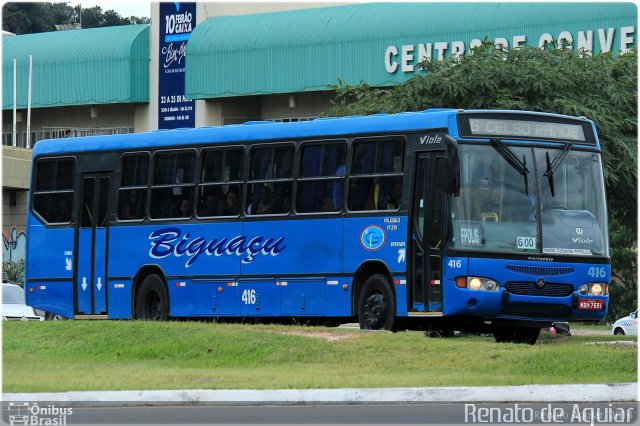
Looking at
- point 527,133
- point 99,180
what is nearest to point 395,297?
point 527,133

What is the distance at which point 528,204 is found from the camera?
2152 cm

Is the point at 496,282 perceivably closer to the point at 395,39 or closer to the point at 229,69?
the point at 395,39

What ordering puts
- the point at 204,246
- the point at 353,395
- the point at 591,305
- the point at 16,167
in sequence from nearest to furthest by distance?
the point at 353,395 < the point at 591,305 < the point at 204,246 < the point at 16,167

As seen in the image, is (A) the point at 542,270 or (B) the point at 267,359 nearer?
(B) the point at 267,359

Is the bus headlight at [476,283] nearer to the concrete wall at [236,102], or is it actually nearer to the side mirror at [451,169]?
the side mirror at [451,169]

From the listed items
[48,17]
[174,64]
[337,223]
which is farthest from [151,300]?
[48,17]

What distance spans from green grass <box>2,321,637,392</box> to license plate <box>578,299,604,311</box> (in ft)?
5.43

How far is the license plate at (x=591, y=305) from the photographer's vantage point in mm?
21766

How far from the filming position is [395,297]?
2212 centimetres

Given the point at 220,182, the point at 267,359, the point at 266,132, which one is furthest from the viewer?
the point at 220,182

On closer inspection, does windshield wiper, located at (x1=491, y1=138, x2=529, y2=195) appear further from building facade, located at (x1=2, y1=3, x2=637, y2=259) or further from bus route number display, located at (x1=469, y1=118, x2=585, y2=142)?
building facade, located at (x1=2, y1=3, x2=637, y2=259)

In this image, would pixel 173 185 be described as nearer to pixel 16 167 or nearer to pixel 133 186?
pixel 133 186

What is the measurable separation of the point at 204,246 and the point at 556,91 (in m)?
13.2

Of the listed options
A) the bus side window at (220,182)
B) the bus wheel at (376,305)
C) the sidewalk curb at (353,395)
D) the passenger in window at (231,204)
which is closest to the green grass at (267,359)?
the sidewalk curb at (353,395)
